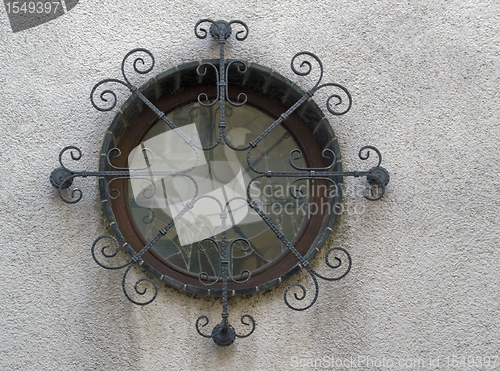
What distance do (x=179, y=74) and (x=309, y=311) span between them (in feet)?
5.77

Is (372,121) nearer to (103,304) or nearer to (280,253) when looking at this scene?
(280,253)

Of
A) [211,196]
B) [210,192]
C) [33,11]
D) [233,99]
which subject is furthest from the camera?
[233,99]

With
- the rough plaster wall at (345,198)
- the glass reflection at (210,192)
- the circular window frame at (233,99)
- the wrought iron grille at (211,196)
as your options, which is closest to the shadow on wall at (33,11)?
the rough plaster wall at (345,198)

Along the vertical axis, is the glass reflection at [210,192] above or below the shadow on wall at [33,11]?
below

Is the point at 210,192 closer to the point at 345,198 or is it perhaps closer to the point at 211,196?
the point at 211,196

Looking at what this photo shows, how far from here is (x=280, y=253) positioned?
341 centimetres

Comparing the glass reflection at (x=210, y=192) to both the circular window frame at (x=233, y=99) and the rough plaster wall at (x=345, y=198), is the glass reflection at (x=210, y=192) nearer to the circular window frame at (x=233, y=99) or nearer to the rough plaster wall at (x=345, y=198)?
the circular window frame at (x=233, y=99)

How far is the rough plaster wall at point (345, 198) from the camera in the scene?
10.2 ft

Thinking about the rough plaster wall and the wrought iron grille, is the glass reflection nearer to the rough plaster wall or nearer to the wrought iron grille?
the wrought iron grille

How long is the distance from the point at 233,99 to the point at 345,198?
1.05 m

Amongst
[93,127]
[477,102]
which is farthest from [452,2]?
→ [93,127]

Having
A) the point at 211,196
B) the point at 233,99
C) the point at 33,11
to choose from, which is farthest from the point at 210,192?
the point at 33,11

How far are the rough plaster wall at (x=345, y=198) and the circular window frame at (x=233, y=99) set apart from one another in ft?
0.37

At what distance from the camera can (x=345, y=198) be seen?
330 centimetres
